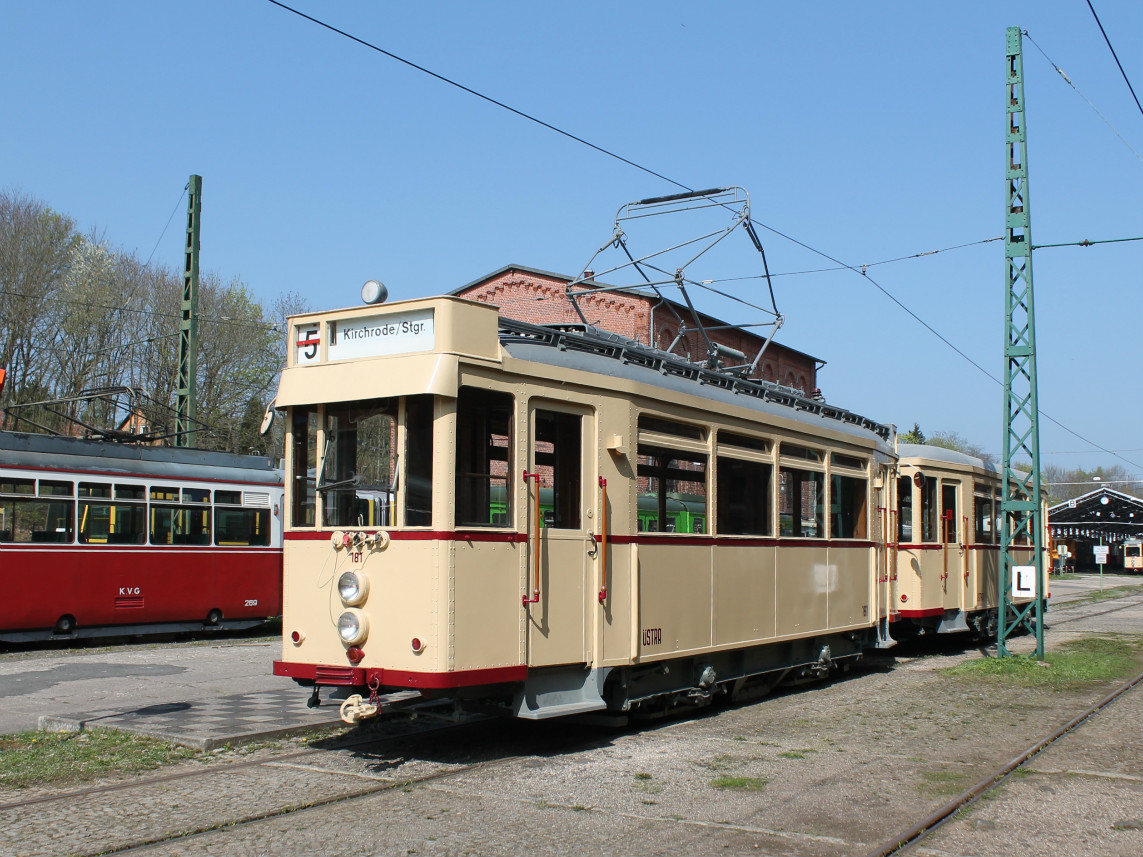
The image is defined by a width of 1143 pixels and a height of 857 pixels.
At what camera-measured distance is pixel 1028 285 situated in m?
14.8

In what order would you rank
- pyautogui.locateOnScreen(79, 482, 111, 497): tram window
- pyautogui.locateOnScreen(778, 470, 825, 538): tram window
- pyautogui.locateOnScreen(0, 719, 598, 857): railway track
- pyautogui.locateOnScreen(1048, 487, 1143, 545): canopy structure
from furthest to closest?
pyautogui.locateOnScreen(1048, 487, 1143, 545): canopy structure
pyautogui.locateOnScreen(79, 482, 111, 497): tram window
pyautogui.locateOnScreen(778, 470, 825, 538): tram window
pyautogui.locateOnScreen(0, 719, 598, 857): railway track

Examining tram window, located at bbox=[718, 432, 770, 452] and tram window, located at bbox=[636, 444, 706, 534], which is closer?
tram window, located at bbox=[636, 444, 706, 534]

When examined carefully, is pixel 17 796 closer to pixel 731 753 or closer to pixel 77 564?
pixel 731 753

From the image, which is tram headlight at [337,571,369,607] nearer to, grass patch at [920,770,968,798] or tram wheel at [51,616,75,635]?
grass patch at [920,770,968,798]

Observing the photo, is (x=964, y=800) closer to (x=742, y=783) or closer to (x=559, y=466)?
(x=742, y=783)

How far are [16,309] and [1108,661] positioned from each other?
2852 centimetres

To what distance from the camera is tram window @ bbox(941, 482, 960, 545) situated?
54.2ft

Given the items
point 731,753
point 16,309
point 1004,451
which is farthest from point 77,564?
point 16,309

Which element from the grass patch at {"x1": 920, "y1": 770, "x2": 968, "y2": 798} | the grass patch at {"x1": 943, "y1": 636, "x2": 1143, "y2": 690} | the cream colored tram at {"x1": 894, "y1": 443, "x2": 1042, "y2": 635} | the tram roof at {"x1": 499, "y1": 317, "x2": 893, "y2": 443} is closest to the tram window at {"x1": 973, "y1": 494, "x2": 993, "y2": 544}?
the cream colored tram at {"x1": 894, "y1": 443, "x2": 1042, "y2": 635}

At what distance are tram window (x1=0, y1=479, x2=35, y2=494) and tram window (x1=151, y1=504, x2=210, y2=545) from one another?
2167mm

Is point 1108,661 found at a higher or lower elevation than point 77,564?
lower

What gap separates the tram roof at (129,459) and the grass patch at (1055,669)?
11.9 meters

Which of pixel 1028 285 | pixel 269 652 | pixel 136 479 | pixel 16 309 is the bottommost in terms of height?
pixel 269 652

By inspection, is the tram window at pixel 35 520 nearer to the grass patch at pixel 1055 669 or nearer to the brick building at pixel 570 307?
the grass patch at pixel 1055 669
